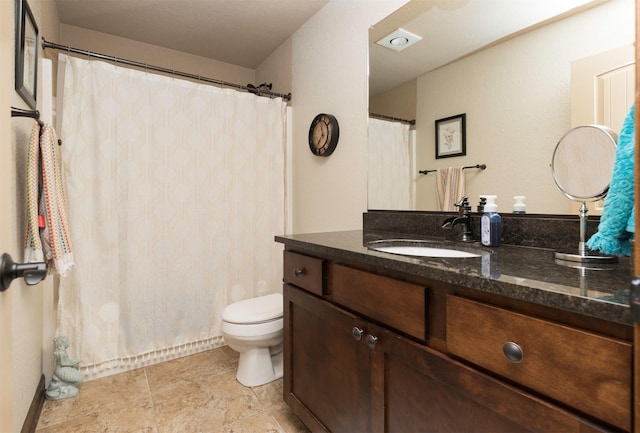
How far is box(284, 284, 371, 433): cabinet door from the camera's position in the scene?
1.08m

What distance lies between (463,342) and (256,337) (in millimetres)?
1281

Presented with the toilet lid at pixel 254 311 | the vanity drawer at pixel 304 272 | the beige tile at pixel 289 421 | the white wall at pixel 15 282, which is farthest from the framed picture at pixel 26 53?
the beige tile at pixel 289 421

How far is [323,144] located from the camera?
2.22 meters

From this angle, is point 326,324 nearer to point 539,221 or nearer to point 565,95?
point 539,221

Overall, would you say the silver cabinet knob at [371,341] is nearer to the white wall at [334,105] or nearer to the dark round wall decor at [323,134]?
the white wall at [334,105]

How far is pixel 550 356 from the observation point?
60 centimetres

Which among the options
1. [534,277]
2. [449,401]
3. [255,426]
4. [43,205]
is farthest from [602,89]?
[43,205]

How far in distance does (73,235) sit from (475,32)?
7.52 feet

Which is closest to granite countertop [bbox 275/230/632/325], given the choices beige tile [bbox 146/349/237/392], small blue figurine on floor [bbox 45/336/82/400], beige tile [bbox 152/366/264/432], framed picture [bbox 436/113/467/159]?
framed picture [bbox 436/113/467/159]

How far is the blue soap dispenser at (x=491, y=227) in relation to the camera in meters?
1.18

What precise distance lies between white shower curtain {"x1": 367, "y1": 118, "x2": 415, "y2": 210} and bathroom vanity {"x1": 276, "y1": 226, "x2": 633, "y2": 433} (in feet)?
→ 2.09

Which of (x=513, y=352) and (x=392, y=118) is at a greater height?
(x=392, y=118)

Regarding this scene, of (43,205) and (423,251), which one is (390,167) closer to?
(423,251)

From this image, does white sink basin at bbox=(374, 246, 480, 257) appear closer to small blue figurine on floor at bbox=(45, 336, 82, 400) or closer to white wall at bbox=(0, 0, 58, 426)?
white wall at bbox=(0, 0, 58, 426)
